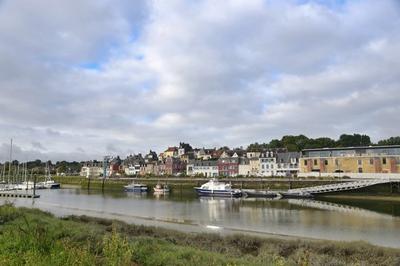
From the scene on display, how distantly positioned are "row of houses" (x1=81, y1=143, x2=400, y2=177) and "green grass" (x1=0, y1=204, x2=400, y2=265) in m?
62.2

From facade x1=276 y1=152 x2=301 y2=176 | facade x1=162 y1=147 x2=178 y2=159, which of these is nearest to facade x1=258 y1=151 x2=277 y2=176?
facade x1=276 y1=152 x2=301 y2=176

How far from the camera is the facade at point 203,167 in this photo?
126381 mm

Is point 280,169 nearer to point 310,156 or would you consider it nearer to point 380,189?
point 310,156

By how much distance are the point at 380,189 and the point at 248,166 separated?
186 feet

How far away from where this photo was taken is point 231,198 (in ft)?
237

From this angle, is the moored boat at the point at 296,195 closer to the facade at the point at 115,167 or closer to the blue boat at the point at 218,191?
the blue boat at the point at 218,191

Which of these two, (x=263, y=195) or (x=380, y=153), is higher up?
(x=380, y=153)

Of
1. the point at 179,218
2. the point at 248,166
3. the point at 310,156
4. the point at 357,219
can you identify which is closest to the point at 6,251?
the point at 179,218

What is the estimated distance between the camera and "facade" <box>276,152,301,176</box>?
356ft

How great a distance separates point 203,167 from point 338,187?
65.0 meters

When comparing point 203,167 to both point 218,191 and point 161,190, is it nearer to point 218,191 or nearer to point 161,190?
point 161,190

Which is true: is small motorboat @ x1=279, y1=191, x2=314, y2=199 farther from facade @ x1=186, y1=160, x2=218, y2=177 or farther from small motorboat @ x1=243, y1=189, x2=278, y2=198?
facade @ x1=186, y1=160, x2=218, y2=177

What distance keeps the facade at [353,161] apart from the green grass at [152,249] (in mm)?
64191

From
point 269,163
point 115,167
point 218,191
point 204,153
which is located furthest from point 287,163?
point 115,167
